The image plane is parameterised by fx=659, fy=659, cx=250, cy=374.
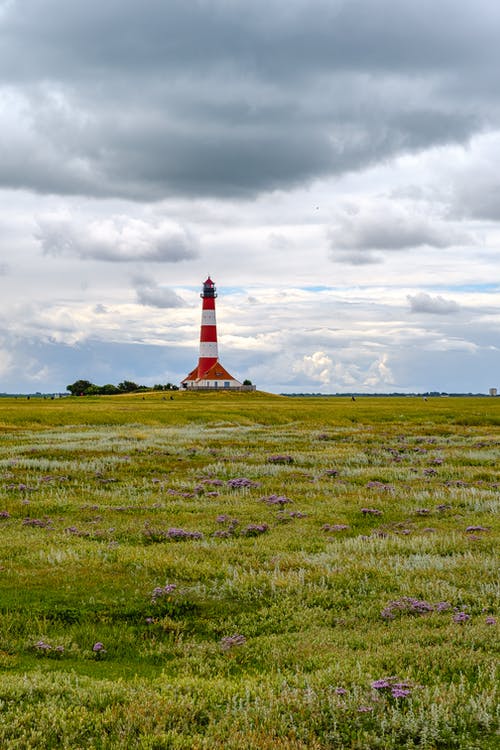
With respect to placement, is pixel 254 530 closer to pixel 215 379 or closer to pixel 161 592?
pixel 161 592

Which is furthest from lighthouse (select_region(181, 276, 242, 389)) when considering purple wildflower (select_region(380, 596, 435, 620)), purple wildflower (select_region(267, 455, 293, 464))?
purple wildflower (select_region(380, 596, 435, 620))

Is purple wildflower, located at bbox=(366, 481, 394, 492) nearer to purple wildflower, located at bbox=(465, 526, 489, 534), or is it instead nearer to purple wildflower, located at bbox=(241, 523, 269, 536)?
purple wildflower, located at bbox=(465, 526, 489, 534)

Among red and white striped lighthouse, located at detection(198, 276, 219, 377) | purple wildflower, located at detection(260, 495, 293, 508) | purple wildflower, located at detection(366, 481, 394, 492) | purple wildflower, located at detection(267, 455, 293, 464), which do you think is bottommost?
purple wildflower, located at detection(260, 495, 293, 508)

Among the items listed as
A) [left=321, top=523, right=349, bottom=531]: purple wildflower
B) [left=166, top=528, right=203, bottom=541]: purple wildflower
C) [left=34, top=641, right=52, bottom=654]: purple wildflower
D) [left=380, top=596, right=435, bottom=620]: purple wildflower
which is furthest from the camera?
[left=321, top=523, right=349, bottom=531]: purple wildflower

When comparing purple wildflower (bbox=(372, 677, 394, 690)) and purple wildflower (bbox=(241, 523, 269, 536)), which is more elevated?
purple wildflower (bbox=(372, 677, 394, 690))

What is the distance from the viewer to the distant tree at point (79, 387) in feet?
558

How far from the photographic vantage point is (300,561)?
54.0 feet

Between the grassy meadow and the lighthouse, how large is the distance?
4767 inches

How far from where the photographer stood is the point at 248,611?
13320mm

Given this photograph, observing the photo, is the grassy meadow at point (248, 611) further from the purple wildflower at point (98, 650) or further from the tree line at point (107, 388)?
the tree line at point (107, 388)

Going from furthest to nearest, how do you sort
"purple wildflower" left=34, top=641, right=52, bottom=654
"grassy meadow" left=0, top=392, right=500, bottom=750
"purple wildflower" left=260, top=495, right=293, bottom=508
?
"purple wildflower" left=260, top=495, right=293, bottom=508 < "purple wildflower" left=34, top=641, right=52, bottom=654 < "grassy meadow" left=0, top=392, right=500, bottom=750

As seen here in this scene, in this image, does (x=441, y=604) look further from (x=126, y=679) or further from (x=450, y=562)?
(x=126, y=679)

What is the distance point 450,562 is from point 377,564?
1768 millimetres

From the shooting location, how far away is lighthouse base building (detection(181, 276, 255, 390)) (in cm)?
15112
